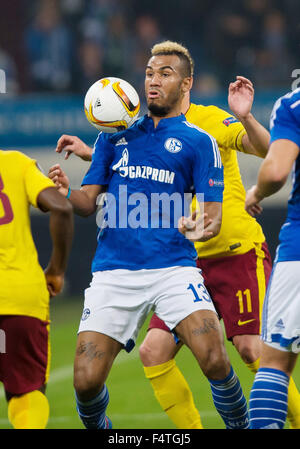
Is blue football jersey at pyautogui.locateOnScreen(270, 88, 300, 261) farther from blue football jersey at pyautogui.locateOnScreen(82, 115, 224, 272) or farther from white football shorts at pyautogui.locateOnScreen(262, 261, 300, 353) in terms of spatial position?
blue football jersey at pyautogui.locateOnScreen(82, 115, 224, 272)

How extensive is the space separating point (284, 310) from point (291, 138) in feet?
2.62

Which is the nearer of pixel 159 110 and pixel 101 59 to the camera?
pixel 159 110

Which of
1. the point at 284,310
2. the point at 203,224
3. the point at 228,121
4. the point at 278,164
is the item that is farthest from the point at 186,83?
the point at 284,310

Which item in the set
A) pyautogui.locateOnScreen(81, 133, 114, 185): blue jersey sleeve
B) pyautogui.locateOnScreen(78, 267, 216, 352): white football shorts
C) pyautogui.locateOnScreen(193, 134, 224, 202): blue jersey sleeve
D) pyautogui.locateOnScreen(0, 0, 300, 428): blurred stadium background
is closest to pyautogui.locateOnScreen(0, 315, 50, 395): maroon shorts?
pyautogui.locateOnScreen(78, 267, 216, 352): white football shorts

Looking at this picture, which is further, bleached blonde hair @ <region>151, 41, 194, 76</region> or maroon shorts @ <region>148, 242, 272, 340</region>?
maroon shorts @ <region>148, 242, 272, 340</region>

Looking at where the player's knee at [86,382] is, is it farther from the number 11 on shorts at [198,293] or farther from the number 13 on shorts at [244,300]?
the number 13 on shorts at [244,300]

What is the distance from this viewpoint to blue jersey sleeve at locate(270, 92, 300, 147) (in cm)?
411

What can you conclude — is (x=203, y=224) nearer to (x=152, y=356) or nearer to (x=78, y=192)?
(x=78, y=192)

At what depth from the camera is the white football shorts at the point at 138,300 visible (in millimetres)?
4793

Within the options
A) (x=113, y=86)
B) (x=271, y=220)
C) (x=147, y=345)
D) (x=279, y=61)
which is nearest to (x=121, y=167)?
(x=113, y=86)

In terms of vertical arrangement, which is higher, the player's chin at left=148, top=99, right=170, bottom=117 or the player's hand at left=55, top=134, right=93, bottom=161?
the player's chin at left=148, top=99, right=170, bottom=117

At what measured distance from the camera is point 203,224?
184 inches

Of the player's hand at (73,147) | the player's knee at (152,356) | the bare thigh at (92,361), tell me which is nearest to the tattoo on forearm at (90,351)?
the bare thigh at (92,361)

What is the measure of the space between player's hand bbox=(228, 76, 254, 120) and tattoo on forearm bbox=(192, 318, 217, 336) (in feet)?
3.91
